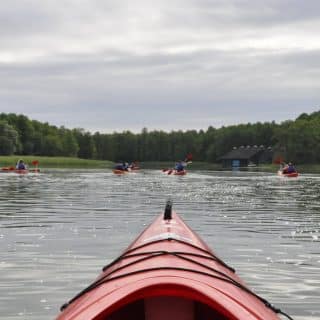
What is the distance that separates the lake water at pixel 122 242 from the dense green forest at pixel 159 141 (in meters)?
95.8

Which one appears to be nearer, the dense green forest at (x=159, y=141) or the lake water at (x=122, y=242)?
the lake water at (x=122, y=242)

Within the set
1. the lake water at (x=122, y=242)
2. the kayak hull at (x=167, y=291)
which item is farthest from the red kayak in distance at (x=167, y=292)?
the lake water at (x=122, y=242)

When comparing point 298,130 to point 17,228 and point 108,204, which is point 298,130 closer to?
point 108,204

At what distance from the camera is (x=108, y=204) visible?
25.0 meters

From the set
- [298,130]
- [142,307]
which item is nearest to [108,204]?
[142,307]

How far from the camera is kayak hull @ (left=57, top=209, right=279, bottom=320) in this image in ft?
17.1

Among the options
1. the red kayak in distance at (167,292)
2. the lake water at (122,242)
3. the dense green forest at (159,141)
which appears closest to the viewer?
the red kayak in distance at (167,292)

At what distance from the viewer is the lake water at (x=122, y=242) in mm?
9285

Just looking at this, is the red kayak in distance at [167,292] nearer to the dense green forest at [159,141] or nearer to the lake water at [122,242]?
the lake water at [122,242]

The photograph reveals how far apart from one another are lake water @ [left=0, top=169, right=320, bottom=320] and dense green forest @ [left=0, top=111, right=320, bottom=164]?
314 feet

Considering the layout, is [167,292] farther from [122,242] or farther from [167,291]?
[122,242]

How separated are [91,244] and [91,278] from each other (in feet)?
12.1

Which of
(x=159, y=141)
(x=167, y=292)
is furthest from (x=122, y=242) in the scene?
(x=159, y=141)

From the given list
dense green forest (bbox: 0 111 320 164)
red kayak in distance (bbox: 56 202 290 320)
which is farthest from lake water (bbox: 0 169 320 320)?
dense green forest (bbox: 0 111 320 164)
